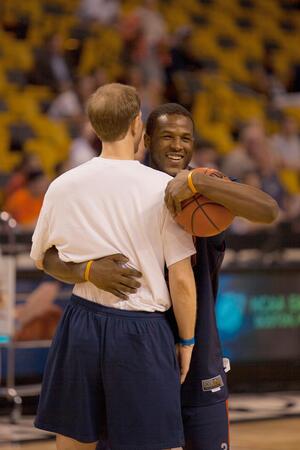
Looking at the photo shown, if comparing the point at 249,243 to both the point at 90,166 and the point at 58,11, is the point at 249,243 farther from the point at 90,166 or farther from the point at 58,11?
the point at 58,11

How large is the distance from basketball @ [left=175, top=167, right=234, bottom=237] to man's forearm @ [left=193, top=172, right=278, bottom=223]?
0.13 ft

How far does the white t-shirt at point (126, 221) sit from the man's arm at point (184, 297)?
0.10 ft

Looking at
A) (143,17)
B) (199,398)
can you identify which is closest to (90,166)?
(199,398)

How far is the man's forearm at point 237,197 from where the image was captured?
3344mm

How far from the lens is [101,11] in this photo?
1443 centimetres

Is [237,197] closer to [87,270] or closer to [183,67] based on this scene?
[87,270]

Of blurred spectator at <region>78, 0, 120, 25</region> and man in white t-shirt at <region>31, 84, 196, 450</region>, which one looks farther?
blurred spectator at <region>78, 0, 120, 25</region>

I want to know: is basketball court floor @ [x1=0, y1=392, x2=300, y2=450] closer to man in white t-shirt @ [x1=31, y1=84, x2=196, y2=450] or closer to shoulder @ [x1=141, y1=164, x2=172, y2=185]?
man in white t-shirt @ [x1=31, y1=84, x2=196, y2=450]

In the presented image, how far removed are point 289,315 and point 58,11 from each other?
840 cm

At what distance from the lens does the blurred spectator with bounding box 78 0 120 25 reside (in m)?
14.3

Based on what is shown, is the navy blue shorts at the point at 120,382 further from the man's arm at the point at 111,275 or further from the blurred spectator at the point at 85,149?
A: the blurred spectator at the point at 85,149

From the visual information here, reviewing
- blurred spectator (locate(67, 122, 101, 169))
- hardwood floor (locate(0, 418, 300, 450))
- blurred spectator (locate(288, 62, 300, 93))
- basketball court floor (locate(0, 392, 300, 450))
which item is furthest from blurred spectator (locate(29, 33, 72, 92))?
hardwood floor (locate(0, 418, 300, 450))

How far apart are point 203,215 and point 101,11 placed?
11467 mm

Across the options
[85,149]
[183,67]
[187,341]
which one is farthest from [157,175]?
[183,67]
